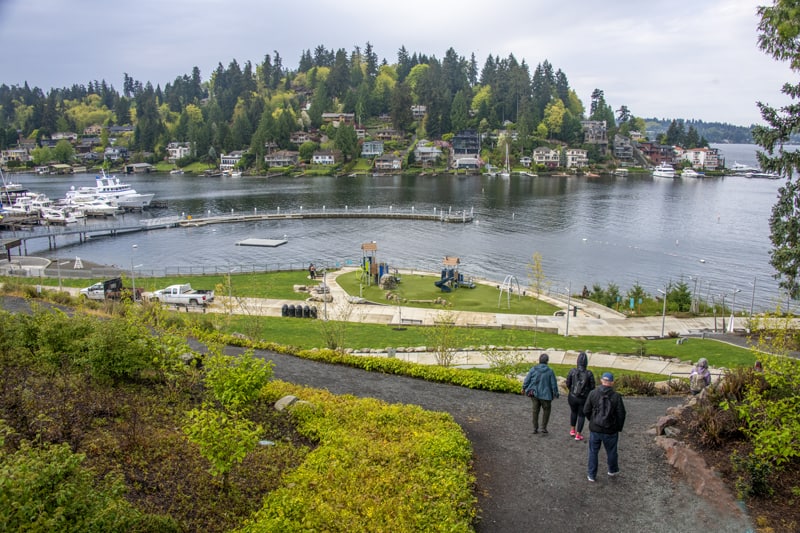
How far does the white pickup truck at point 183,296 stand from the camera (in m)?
36.2

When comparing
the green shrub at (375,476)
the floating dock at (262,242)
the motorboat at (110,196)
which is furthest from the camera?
the motorboat at (110,196)

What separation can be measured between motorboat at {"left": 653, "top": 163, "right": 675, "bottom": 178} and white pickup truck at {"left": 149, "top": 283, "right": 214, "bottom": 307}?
5963 inches

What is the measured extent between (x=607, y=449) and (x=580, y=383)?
57.2 inches

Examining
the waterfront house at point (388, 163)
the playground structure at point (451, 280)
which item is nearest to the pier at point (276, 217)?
the playground structure at point (451, 280)

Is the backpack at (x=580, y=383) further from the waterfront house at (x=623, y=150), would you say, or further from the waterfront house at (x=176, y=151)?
the waterfront house at (x=176, y=151)

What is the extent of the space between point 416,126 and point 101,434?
Result: 18279 cm

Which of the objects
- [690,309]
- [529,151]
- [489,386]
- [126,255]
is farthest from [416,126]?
[489,386]

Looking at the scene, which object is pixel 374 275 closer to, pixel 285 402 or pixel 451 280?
pixel 451 280

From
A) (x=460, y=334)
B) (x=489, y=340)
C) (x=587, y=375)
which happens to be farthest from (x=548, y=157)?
(x=587, y=375)

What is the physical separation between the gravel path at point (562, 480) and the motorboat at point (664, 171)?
161 m

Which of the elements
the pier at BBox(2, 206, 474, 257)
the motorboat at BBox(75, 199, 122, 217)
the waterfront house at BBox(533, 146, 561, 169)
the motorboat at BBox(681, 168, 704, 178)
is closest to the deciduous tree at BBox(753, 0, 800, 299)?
the pier at BBox(2, 206, 474, 257)

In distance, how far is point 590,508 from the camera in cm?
944

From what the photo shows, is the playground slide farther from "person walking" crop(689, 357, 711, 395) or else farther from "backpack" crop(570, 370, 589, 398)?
"backpack" crop(570, 370, 589, 398)

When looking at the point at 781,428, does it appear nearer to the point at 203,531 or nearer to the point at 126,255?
the point at 203,531
